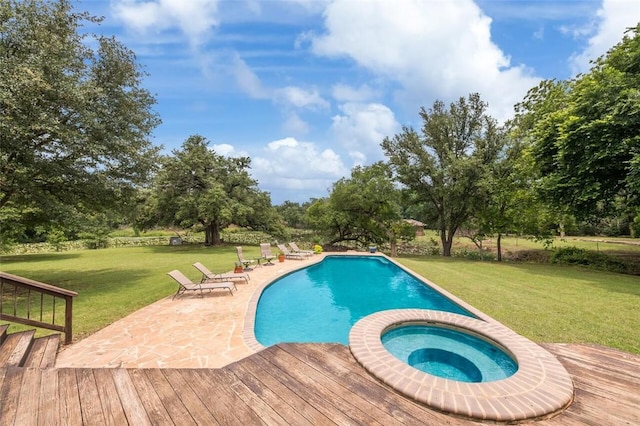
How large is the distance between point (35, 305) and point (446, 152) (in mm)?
22764

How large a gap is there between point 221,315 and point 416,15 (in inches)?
416

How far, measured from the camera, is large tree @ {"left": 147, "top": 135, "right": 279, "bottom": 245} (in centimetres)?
2300

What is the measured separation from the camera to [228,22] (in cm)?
1056

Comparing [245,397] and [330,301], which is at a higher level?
[245,397]

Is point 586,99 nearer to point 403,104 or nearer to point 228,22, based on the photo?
point 403,104

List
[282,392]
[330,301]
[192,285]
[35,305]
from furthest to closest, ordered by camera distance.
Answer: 1. [330,301]
2. [192,285]
3. [35,305]
4. [282,392]

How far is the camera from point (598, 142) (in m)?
11.1

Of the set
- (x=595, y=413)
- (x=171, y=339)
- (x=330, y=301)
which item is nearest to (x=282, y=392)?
(x=595, y=413)

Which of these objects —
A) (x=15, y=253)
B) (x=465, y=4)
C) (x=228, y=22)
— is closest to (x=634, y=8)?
(x=465, y=4)

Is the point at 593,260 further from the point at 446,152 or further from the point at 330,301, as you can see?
the point at 330,301

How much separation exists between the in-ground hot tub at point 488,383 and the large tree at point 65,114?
955 centimetres

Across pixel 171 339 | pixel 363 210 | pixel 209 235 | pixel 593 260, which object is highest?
pixel 363 210

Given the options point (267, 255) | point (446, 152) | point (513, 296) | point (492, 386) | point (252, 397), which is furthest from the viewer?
point (446, 152)

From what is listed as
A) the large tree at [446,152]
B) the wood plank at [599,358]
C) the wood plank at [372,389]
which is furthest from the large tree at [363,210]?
the wood plank at [372,389]
